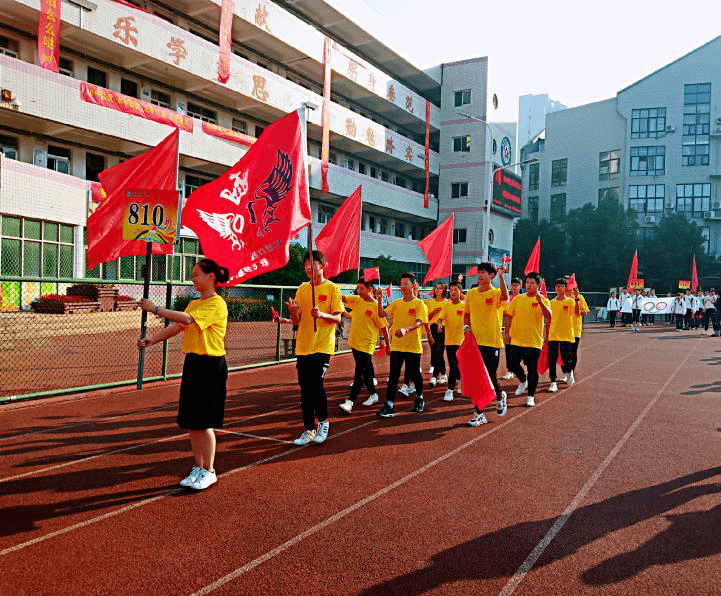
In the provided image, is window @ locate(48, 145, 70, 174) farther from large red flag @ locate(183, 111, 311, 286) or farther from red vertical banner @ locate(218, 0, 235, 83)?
large red flag @ locate(183, 111, 311, 286)

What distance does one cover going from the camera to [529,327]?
27.7 feet

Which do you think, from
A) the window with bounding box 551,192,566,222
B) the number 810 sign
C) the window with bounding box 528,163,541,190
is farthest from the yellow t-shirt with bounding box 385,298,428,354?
the window with bounding box 528,163,541,190

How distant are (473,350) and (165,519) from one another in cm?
429

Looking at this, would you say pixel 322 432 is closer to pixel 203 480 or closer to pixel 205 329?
pixel 203 480

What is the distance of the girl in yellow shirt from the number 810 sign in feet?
10.0

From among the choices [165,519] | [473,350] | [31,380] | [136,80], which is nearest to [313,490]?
[165,519]

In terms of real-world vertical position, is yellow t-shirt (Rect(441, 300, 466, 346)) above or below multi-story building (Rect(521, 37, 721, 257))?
below

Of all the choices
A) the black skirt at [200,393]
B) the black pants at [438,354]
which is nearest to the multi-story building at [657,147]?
the black pants at [438,354]

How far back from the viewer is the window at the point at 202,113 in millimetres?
28844

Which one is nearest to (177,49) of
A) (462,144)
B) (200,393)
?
(200,393)

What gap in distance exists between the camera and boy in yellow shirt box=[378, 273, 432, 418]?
24.8 ft

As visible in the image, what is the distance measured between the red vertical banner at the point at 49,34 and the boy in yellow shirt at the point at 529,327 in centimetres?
2024

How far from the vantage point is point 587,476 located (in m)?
5.36

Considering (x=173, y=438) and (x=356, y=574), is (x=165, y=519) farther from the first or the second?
(x=173, y=438)
